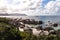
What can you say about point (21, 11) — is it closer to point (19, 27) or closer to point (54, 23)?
point (19, 27)

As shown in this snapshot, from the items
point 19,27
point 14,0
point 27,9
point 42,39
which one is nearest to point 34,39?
point 42,39

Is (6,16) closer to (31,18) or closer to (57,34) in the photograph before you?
(31,18)

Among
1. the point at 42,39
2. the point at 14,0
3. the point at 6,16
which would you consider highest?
the point at 14,0

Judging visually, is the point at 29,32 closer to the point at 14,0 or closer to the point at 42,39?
the point at 42,39

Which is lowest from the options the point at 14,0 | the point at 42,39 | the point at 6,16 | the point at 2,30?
the point at 42,39

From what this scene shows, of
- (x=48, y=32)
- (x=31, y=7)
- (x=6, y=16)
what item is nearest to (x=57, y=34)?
(x=48, y=32)

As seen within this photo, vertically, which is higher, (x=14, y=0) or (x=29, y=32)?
(x=14, y=0)

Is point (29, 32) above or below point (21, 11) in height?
below

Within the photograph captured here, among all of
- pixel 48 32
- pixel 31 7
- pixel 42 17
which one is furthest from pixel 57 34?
pixel 31 7
